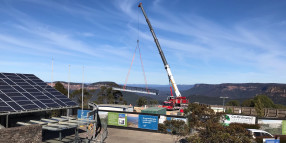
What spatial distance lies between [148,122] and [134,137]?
3910 millimetres

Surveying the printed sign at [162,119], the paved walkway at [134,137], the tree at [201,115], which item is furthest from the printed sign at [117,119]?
the tree at [201,115]

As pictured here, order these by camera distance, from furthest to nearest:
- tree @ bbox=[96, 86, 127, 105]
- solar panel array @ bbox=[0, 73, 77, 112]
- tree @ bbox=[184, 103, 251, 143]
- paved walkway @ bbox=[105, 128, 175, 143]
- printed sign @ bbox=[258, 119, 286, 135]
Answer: tree @ bbox=[96, 86, 127, 105] → printed sign @ bbox=[258, 119, 286, 135] → paved walkway @ bbox=[105, 128, 175, 143] → solar panel array @ bbox=[0, 73, 77, 112] → tree @ bbox=[184, 103, 251, 143]

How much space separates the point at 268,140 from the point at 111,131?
1988cm

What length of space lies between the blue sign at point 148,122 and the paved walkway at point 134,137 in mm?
939

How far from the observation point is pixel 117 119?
113ft

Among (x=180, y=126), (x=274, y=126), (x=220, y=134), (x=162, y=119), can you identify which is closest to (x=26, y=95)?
(x=180, y=126)

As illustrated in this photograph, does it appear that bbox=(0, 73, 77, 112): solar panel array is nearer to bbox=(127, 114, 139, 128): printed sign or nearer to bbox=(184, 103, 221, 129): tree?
bbox=(127, 114, 139, 128): printed sign

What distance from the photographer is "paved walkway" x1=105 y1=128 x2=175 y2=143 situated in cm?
2762

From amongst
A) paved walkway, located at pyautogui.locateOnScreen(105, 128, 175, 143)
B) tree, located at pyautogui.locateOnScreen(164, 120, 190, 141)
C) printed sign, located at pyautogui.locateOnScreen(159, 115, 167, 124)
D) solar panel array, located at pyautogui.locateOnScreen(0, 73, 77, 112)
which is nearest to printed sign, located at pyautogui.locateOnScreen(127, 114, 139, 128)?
paved walkway, located at pyautogui.locateOnScreen(105, 128, 175, 143)

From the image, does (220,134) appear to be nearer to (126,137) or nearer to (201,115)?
(201,115)

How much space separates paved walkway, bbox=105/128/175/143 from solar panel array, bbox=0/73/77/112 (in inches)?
273

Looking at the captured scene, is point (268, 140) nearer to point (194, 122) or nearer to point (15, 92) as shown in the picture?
point (194, 122)

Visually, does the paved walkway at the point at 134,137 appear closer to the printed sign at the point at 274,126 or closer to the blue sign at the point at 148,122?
the blue sign at the point at 148,122

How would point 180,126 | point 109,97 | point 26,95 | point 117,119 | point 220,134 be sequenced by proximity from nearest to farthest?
point 220,134, point 180,126, point 26,95, point 117,119, point 109,97
